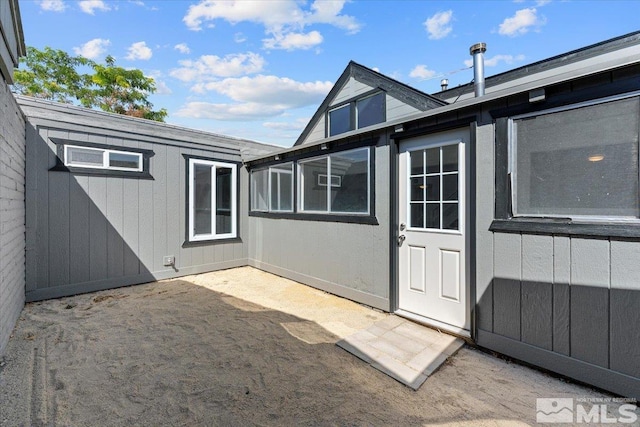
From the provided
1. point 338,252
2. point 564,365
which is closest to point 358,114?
point 338,252

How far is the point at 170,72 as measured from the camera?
9836mm

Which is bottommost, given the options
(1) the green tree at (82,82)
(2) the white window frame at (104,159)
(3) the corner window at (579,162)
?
(3) the corner window at (579,162)

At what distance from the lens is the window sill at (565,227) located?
1787 millimetres

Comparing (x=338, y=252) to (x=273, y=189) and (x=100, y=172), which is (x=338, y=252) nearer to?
(x=273, y=189)

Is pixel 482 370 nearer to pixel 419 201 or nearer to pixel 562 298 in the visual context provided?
pixel 562 298

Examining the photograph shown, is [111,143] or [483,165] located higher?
[111,143]

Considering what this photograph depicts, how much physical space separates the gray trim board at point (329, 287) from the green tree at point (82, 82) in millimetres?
13399

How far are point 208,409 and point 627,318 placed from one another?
Answer: 109 inches

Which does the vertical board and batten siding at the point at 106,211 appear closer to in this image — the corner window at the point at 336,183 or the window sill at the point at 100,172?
the window sill at the point at 100,172

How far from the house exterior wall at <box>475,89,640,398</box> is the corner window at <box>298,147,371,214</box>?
56.2 inches

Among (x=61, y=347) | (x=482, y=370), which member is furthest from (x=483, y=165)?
(x=61, y=347)

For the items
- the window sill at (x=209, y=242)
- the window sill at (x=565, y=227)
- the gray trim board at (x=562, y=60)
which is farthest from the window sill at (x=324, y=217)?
the gray trim board at (x=562, y=60)

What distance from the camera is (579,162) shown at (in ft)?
6.49

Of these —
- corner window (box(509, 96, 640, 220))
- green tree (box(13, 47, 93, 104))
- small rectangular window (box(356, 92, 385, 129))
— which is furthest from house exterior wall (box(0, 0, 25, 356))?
green tree (box(13, 47, 93, 104))
